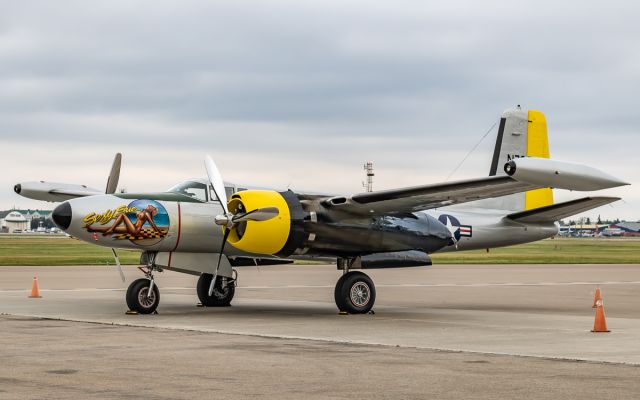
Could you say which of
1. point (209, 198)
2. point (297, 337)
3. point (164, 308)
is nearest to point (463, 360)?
point (297, 337)

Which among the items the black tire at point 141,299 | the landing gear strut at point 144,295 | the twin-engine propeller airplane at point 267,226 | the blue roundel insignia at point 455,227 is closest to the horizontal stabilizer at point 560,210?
the twin-engine propeller airplane at point 267,226

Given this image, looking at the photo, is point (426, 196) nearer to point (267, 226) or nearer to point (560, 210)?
point (267, 226)

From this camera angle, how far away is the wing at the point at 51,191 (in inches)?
1051

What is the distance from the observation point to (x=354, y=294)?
22453 millimetres

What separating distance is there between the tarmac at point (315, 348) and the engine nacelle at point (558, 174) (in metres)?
2.77

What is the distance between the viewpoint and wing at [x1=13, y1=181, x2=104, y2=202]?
1051 inches

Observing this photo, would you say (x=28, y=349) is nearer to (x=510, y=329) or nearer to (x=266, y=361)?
(x=266, y=361)

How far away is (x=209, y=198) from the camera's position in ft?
74.9

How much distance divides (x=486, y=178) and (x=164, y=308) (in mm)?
9114

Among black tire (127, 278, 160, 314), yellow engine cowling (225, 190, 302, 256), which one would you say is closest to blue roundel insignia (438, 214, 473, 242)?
yellow engine cowling (225, 190, 302, 256)

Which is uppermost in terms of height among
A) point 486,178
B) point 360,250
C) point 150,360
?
point 486,178

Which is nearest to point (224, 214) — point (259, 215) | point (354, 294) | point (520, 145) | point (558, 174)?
point (259, 215)

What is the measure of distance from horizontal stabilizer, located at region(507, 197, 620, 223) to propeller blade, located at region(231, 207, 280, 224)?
7.49m

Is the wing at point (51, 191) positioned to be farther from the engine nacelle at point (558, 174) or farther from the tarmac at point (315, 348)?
the engine nacelle at point (558, 174)
